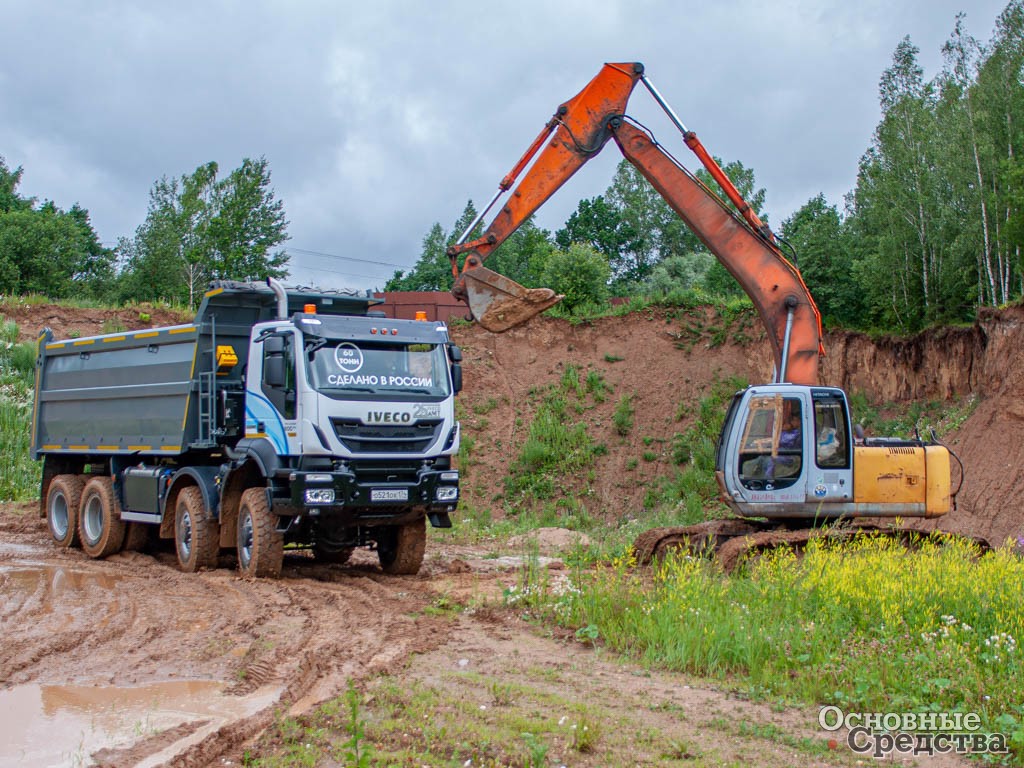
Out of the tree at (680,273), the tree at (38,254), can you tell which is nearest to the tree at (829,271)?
the tree at (680,273)

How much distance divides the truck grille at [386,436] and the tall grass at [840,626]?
114 inches

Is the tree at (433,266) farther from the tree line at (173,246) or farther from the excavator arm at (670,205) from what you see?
the excavator arm at (670,205)

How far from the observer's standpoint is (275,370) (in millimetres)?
11570

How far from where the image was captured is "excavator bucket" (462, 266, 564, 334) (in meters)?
13.6

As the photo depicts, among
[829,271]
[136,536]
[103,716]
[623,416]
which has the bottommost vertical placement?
[103,716]

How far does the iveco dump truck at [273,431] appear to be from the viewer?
1143cm

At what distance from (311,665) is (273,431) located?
14.1 feet

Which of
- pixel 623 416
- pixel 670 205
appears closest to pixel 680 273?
pixel 623 416

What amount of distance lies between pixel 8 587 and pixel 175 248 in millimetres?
37879

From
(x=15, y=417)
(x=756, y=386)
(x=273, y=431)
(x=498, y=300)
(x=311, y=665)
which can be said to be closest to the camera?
(x=311, y=665)

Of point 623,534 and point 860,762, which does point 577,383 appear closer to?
point 623,534

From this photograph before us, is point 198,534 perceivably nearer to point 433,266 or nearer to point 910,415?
point 910,415

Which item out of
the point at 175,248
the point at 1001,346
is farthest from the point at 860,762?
the point at 175,248

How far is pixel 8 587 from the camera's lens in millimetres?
11859
